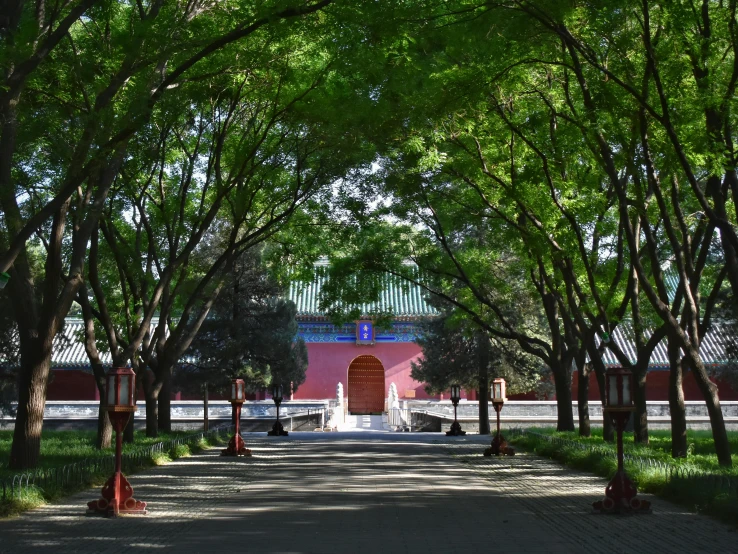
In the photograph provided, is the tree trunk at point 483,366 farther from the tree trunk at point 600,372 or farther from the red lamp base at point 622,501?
the red lamp base at point 622,501

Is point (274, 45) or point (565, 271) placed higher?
point (274, 45)

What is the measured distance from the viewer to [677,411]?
583 inches

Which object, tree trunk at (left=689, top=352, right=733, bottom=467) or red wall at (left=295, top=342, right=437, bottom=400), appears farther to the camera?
red wall at (left=295, top=342, right=437, bottom=400)

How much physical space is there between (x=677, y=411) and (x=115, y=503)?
30.6ft

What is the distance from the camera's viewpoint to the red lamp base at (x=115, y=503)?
379 inches

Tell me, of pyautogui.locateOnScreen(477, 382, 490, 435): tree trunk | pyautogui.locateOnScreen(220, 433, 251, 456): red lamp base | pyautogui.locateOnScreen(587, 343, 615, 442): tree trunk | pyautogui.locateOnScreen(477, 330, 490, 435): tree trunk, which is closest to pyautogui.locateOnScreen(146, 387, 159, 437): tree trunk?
pyautogui.locateOnScreen(220, 433, 251, 456): red lamp base

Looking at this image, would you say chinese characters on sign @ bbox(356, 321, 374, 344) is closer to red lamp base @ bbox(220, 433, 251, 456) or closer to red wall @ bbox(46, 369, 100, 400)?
red wall @ bbox(46, 369, 100, 400)

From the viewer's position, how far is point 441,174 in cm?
1858

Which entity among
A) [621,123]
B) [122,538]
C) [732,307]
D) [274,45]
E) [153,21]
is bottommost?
[122,538]

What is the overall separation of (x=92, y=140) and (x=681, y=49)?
24.9 ft

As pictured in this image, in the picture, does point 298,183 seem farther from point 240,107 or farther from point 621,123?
point 621,123

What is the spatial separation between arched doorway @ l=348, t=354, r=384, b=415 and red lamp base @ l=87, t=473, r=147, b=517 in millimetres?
38669

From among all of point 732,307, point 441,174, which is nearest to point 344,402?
point 732,307

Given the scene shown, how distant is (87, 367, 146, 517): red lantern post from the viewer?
381 inches
